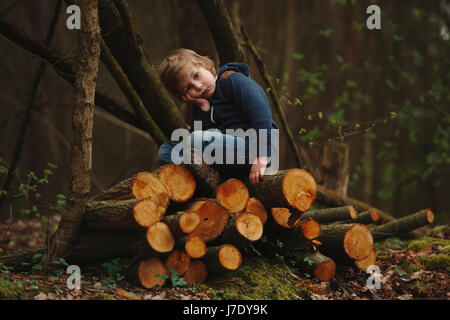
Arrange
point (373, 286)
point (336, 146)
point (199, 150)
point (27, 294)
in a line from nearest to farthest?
1. point (27, 294)
2. point (199, 150)
3. point (373, 286)
4. point (336, 146)

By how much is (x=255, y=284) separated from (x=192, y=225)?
784mm

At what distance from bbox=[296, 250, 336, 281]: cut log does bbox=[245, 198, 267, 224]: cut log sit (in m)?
0.64

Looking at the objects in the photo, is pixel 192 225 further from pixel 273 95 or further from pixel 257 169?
pixel 273 95

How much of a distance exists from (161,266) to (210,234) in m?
0.46

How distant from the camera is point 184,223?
3262 mm

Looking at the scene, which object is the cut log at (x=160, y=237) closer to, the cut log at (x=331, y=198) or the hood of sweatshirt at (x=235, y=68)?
the hood of sweatshirt at (x=235, y=68)

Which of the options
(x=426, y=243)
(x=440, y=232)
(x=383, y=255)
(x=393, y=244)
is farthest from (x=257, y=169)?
(x=440, y=232)

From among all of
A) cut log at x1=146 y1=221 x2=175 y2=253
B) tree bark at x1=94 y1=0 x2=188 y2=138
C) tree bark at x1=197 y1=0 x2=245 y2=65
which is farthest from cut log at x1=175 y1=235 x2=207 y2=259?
tree bark at x1=197 y1=0 x2=245 y2=65

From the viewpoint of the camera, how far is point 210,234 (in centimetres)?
355

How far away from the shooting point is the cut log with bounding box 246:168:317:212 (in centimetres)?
344

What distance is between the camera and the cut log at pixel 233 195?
141 inches

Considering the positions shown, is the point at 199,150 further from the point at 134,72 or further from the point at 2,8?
the point at 2,8

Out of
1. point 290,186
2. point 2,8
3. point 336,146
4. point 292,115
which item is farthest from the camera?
point 292,115
